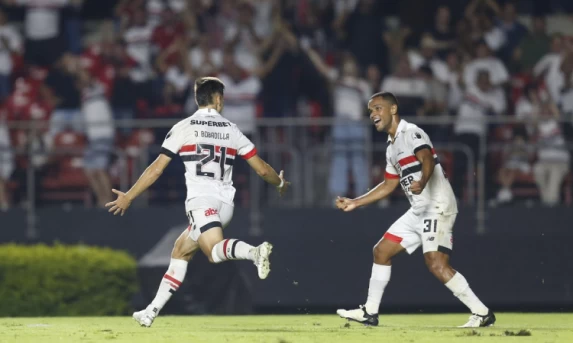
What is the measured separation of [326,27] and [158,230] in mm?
4192

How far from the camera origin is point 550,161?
1647 centimetres

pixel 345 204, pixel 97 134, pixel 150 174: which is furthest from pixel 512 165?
pixel 150 174

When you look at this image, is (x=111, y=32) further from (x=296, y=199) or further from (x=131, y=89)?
(x=296, y=199)

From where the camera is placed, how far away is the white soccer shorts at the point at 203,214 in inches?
420

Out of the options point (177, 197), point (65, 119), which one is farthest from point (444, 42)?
point (65, 119)

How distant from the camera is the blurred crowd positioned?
1669 centimetres

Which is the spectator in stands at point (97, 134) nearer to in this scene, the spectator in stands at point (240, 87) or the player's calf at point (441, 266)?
the spectator in stands at point (240, 87)

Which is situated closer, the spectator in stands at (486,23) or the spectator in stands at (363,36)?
the spectator in stands at (363,36)

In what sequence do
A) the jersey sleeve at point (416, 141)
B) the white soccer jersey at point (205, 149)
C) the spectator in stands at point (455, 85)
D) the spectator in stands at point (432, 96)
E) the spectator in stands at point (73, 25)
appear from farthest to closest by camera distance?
the spectator in stands at point (73, 25) < the spectator in stands at point (455, 85) < the spectator in stands at point (432, 96) < the jersey sleeve at point (416, 141) < the white soccer jersey at point (205, 149)

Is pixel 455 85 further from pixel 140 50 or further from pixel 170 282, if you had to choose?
pixel 170 282

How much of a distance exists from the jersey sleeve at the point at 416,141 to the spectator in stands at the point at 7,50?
9.15 metres

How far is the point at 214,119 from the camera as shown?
10.8m

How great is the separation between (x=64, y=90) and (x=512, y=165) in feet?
22.7

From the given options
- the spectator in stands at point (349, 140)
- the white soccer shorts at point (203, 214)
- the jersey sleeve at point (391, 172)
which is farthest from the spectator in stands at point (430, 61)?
the white soccer shorts at point (203, 214)
